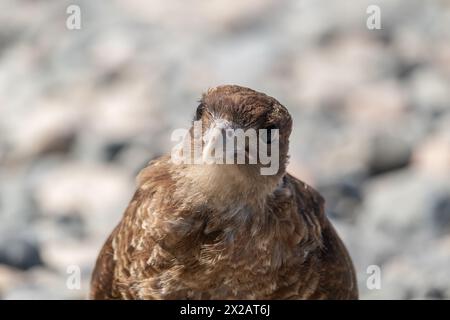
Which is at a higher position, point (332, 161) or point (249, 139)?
point (332, 161)

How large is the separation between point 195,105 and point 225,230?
13.9 ft

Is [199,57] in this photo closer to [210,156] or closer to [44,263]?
[44,263]

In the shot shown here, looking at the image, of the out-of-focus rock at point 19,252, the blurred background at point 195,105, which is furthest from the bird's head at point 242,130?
the out-of-focus rock at point 19,252

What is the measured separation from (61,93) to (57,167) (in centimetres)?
114

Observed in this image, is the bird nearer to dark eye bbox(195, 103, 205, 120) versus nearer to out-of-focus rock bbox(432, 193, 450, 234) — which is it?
dark eye bbox(195, 103, 205, 120)

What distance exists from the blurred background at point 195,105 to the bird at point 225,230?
147 cm

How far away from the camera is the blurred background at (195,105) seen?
26.9 ft

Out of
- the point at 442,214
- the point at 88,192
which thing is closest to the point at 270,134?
the point at 442,214

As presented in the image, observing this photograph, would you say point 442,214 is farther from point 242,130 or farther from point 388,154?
point 242,130

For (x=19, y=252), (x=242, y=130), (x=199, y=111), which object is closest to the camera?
(x=242, y=130)

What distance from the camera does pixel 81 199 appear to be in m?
8.95

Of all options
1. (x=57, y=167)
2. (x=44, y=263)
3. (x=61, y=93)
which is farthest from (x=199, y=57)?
(x=44, y=263)

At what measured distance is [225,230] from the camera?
575cm

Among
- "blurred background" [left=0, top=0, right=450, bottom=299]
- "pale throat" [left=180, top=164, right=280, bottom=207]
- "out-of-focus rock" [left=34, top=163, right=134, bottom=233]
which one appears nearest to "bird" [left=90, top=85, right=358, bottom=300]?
"pale throat" [left=180, top=164, right=280, bottom=207]
